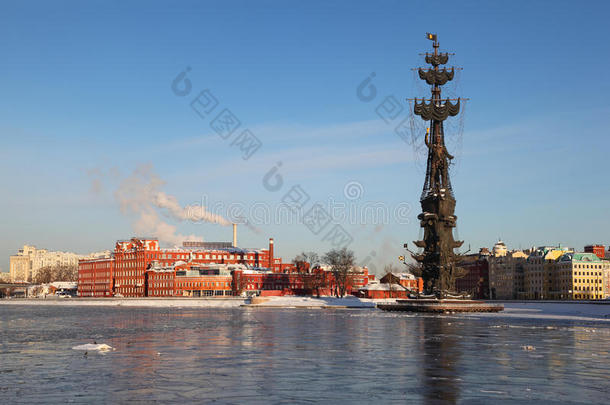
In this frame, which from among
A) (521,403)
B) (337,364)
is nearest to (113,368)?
(337,364)

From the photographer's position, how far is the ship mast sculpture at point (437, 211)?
106062mm

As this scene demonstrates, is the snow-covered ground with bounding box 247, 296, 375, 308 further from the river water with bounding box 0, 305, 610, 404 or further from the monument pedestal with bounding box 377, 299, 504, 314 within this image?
the river water with bounding box 0, 305, 610, 404

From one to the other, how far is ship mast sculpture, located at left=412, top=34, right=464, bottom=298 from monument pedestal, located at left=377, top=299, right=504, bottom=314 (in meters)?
2.36

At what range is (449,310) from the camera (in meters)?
98.0

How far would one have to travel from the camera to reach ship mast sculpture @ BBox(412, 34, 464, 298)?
348 ft

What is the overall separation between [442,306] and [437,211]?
16.5 metres

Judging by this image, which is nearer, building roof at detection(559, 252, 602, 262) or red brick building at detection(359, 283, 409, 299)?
red brick building at detection(359, 283, 409, 299)

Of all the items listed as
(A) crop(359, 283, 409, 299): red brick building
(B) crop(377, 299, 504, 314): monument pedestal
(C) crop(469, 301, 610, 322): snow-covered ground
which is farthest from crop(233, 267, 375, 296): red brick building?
(B) crop(377, 299, 504, 314): monument pedestal

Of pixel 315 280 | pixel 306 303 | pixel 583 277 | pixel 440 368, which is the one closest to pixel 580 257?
pixel 583 277

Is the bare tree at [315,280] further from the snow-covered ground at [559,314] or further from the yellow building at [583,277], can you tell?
the snow-covered ground at [559,314]

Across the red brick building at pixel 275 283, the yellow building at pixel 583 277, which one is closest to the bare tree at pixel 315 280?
the red brick building at pixel 275 283

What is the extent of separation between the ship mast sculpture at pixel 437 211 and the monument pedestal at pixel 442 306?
Result: 7.76 ft

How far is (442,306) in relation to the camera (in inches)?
3851

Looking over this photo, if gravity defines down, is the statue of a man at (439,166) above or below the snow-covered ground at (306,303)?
above
